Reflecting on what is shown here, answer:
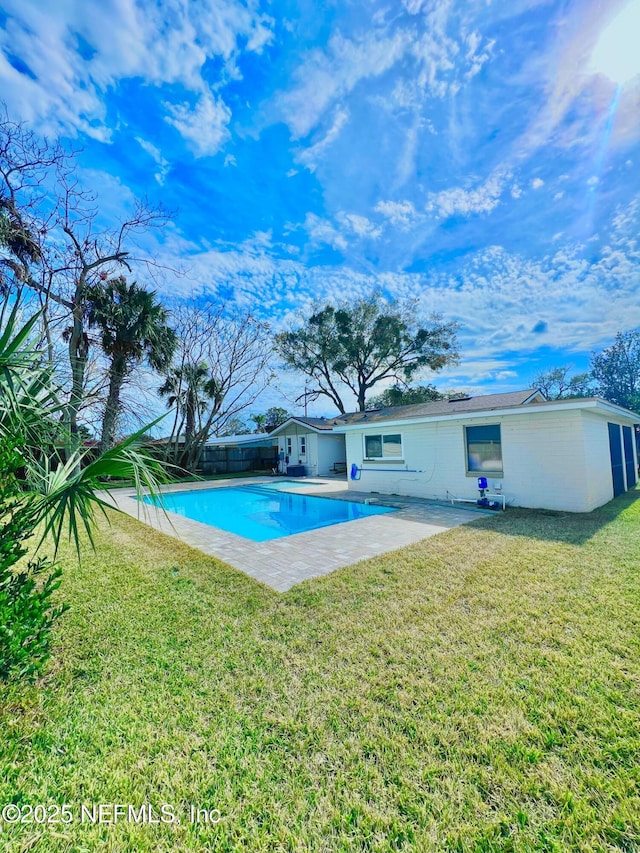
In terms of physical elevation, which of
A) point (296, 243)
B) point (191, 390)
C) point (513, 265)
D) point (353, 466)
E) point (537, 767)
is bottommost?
point (537, 767)

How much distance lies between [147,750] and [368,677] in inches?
61.8

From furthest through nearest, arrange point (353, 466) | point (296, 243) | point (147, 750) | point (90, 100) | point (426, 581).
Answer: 1. point (296, 243)
2. point (353, 466)
3. point (90, 100)
4. point (426, 581)
5. point (147, 750)

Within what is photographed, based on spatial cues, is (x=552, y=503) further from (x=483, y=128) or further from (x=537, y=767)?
(x=483, y=128)

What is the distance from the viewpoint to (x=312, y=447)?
825 inches

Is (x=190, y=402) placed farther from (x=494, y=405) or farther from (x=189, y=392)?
(x=494, y=405)

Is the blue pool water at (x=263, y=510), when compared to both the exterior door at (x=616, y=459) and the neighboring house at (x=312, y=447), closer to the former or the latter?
the neighboring house at (x=312, y=447)

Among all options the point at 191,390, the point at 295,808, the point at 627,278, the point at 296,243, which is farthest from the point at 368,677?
the point at 627,278

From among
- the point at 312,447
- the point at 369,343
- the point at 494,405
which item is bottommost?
the point at 312,447

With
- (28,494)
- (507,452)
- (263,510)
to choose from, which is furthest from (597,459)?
(28,494)

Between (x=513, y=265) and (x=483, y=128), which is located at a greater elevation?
(x=483, y=128)

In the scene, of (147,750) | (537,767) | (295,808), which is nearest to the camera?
(295,808)

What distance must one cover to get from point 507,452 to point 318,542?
6206 mm

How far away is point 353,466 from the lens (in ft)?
45.1

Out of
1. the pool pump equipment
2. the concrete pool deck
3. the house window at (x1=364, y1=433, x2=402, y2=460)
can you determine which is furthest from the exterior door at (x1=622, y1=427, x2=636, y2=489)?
the house window at (x1=364, y1=433, x2=402, y2=460)
